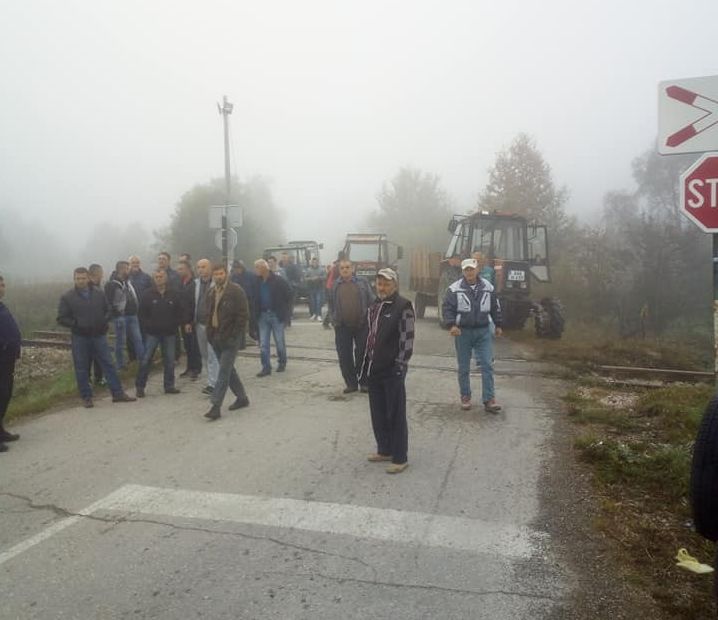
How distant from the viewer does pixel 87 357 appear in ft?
27.1

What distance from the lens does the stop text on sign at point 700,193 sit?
4.25 meters

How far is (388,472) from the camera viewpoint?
539 centimetres

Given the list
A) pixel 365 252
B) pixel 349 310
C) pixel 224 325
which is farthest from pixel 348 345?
pixel 365 252

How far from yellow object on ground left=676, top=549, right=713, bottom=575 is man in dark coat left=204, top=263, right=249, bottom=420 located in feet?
16.6

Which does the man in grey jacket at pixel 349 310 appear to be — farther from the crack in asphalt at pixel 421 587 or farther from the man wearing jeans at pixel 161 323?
the crack in asphalt at pixel 421 587

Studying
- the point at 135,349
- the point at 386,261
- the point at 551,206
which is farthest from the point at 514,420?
the point at 551,206

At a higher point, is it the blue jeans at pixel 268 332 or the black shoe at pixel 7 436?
the blue jeans at pixel 268 332

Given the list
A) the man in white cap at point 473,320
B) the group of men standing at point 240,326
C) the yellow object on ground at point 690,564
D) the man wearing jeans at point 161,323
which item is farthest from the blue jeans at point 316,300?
the yellow object on ground at point 690,564

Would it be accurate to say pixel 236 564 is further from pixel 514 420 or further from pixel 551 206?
pixel 551 206

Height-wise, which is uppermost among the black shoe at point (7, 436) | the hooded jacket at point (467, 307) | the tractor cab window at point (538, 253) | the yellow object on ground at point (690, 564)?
the tractor cab window at point (538, 253)

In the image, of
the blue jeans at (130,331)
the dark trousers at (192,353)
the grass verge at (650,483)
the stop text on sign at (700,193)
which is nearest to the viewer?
the grass verge at (650,483)

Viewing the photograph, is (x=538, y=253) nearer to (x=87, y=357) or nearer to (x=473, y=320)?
(x=473, y=320)

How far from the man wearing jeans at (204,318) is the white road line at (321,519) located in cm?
354

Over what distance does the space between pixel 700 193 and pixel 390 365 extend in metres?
2.72
